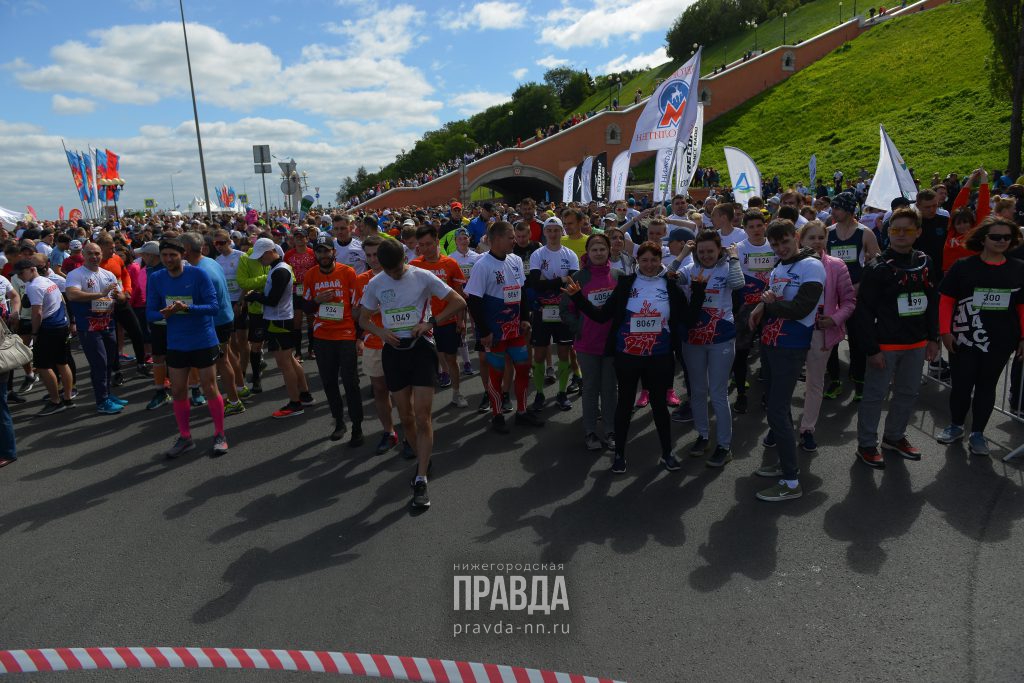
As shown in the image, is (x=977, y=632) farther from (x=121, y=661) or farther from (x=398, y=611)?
(x=121, y=661)

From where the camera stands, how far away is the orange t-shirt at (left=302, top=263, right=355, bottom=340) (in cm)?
621

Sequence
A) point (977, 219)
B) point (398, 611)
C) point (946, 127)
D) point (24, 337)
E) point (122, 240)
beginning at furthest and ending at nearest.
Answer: point (946, 127) → point (122, 240) → point (24, 337) → point (977, 219) → point (398, 611)

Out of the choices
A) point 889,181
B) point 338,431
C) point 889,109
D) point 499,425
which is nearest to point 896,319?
point 499,425

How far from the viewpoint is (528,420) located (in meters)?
6.50

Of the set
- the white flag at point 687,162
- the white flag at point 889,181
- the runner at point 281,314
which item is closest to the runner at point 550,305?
the runner at point 281,314

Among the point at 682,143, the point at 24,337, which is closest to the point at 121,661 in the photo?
the point at 24,337

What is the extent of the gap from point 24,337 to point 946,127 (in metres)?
39.1

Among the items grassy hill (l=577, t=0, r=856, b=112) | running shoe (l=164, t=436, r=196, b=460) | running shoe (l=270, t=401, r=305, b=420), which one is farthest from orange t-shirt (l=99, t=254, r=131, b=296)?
grassy hill (l=577, t=0, r=856, b=112)

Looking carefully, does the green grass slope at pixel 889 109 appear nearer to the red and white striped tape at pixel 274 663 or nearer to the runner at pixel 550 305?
the runner at pixel 550 305

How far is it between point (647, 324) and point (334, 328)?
10.2 ft

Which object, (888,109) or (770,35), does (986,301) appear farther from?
(770,35)

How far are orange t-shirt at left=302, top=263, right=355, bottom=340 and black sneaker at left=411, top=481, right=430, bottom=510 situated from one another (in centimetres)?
208

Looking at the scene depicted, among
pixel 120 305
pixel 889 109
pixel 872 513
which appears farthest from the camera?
pixel 889 109

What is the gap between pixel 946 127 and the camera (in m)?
32.6
